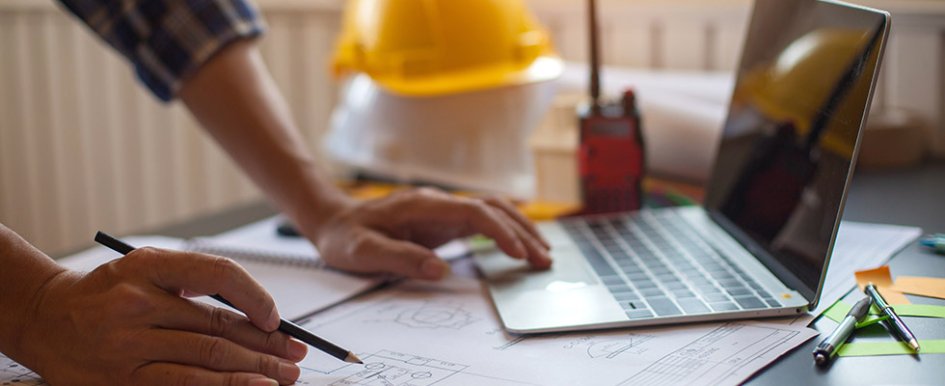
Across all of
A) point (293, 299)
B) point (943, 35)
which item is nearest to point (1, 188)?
point (293, 299)

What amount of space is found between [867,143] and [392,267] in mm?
780

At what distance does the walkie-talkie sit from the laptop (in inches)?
1.3

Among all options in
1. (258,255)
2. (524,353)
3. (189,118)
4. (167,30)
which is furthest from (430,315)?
(189,118)

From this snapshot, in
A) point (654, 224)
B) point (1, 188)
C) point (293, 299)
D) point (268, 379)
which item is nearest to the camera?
point (268, 379)

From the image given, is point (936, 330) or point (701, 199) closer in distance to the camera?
point (936, 330)

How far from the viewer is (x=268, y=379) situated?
0.56 metres

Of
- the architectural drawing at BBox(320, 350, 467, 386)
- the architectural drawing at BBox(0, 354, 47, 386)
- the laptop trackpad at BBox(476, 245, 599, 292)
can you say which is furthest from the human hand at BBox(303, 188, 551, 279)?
the architectural drawing at BBox(0, 354, 47, 386)

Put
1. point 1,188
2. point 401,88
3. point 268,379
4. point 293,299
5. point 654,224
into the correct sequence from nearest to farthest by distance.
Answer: point 268,379
point 293,299
point 654,224
point 401,88
point 1,188

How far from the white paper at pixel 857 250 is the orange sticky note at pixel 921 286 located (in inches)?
1.3

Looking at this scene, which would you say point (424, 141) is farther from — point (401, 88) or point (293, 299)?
point (293, 299)

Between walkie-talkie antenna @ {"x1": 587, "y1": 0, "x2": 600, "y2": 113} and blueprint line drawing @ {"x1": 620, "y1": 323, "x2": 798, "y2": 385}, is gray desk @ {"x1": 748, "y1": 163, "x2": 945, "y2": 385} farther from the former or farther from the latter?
walkie-talkie antenna @ {"x1": 587, "y1": 0, "x2": 600, "y2": 113}

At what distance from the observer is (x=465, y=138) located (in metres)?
1.26

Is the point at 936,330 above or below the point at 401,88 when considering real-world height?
below

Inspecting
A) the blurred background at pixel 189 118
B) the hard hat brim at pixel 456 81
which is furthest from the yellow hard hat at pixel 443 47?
the blurred background at pixel 189 118
